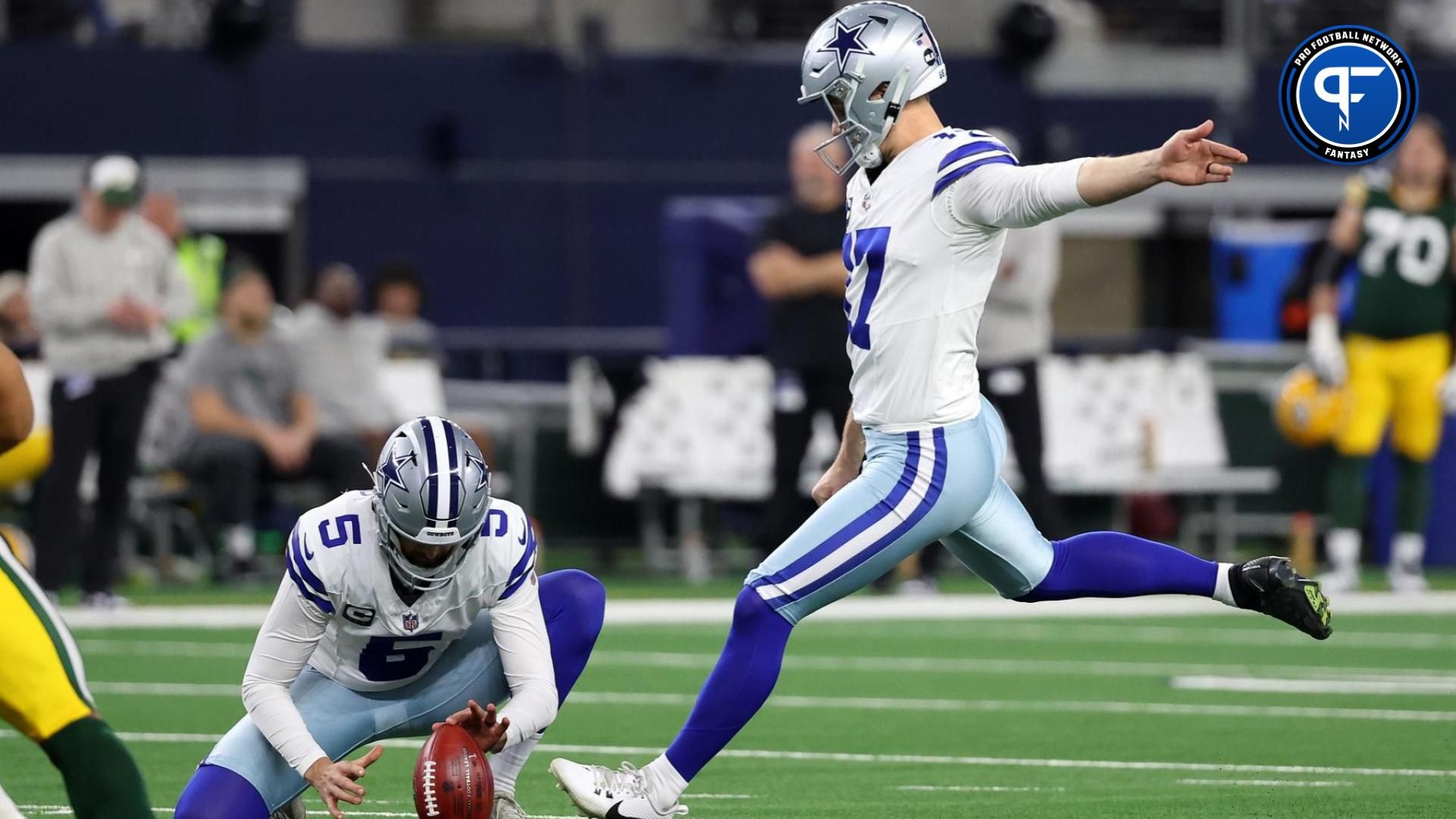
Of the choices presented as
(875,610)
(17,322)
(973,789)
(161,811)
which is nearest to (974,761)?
(973,789)

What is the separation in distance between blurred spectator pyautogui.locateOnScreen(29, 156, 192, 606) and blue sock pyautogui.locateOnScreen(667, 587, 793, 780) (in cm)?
660

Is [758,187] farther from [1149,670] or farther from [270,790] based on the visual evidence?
[270,790]

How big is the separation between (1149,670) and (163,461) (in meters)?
6.50

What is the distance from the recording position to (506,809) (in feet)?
18.6

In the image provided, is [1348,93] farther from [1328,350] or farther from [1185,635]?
[1328,350]

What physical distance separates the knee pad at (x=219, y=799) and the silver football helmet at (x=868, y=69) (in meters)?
2.07

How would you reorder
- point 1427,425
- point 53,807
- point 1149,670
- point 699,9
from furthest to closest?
point 699,9 < point 1427,425 < point 1149,670 < point 53,807

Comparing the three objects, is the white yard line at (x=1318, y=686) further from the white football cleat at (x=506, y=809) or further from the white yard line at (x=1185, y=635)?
the white football cleat at (x=506, y=809)

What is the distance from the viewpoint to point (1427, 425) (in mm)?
12266

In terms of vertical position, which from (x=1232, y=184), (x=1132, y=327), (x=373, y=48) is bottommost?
(x=1132, y=327)

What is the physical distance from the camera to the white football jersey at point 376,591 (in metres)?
5.44

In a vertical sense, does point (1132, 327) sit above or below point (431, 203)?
below

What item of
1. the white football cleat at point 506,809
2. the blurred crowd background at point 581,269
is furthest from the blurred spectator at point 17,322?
the white football cleat at point 506,809

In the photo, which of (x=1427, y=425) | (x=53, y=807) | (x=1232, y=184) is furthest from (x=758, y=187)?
(x=53, y=807)
